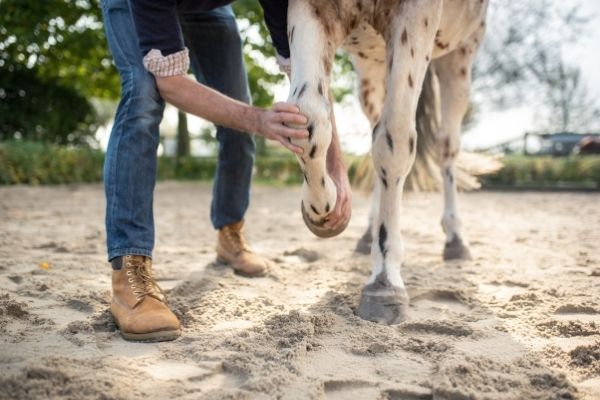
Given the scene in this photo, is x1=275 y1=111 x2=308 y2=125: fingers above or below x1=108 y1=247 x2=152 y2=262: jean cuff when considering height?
above

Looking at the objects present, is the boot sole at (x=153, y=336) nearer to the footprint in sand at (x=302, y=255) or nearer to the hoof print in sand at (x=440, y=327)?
the hoof print in sand at (x=440, y=327)

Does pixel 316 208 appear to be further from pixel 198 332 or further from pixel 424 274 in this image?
pixel 424 274

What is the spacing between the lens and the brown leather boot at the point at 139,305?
175cm

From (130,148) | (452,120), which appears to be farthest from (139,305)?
(452,120)

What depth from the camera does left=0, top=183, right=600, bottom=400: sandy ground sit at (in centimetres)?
137

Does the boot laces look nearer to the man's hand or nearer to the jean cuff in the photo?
the jean cuff

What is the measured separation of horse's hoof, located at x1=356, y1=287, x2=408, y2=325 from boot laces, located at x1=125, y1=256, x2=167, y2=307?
0.74 m

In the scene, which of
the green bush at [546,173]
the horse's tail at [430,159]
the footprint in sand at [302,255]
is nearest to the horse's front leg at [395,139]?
the footprint in sand at [302,255]

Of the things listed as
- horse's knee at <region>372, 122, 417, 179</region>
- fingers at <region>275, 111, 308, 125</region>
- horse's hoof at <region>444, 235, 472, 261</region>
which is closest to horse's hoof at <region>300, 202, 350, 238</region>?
horse's knee at <region>372, 122, 417, 179</region>

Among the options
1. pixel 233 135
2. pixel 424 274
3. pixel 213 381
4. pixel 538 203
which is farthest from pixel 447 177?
pixel 538 203

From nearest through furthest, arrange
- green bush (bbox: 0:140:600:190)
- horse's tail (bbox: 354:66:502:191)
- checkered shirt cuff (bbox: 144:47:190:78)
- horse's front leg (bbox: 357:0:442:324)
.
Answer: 1. checkered shirt cuff (bbox: 144:47:190:78)
2. horse's front leg (bbox: 357:0:442:324)
3. horse's tail (bbox: 354:66:502:191)
4. green bush (bbox: 0:140:600:190)

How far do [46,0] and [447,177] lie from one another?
8860 mm

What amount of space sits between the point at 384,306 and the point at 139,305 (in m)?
0.86

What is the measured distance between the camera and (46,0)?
9586mm
